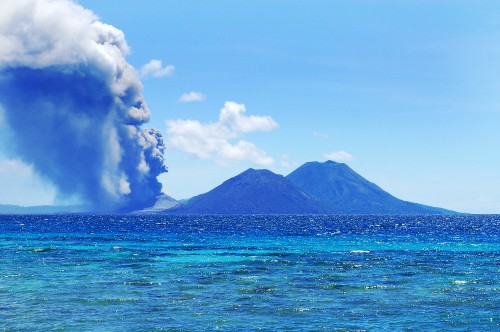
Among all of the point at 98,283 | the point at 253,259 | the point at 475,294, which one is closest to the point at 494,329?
the point at 475,294

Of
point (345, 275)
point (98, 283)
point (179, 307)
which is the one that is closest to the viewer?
point (179, 307)

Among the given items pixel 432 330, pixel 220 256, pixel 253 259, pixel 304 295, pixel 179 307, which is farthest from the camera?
pixel 220 256

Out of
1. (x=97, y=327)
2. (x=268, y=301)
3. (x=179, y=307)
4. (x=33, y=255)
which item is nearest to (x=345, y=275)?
(x=268, y=301)

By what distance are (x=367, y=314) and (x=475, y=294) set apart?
13200 mm

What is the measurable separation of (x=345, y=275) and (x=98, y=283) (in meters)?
23.3

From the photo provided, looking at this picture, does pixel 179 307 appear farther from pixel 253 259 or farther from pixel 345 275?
pixel 253 259

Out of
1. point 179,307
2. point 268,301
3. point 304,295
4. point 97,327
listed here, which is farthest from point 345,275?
point 97,327

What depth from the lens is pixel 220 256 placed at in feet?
259

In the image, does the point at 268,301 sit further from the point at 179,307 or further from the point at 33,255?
the point at 33,255

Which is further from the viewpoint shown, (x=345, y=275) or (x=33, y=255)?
(x=33, y=255)

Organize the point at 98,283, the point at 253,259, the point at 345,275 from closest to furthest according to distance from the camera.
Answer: the point at 98,283
the point at 345,275
the point at 253,259

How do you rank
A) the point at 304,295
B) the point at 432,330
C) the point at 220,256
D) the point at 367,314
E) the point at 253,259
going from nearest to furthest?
the point at 432,330
the point at 367,314
the point at 304,295
the point at 253,259
the point at 220,256

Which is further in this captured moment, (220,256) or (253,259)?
(220,256)

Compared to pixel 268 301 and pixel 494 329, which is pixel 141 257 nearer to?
pixel 268 301
